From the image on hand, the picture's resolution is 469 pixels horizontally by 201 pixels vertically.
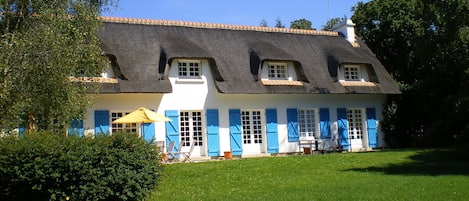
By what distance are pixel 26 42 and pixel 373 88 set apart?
13720mm

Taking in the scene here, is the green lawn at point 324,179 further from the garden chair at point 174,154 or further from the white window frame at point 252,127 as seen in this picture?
the white window frame at point 252,127

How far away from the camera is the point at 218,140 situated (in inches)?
707

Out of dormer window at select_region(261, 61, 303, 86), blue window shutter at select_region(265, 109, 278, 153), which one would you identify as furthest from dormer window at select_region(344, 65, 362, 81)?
blue window shutter at select_region(265, 109, 278, 153)

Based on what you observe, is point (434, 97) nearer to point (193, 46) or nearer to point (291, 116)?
point (291, 116)

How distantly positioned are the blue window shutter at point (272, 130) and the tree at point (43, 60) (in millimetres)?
8093

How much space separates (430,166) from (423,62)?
9.31 m

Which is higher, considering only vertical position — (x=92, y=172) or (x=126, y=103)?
(x=126, y=103)

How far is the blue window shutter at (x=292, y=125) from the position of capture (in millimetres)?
19156

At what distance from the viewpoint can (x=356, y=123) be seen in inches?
835

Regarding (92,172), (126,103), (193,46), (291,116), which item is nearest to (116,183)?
(92,172)

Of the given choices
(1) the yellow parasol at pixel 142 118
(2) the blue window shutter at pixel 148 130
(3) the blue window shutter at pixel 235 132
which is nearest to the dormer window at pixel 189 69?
(3) the blue window shutter at pixel 235 132

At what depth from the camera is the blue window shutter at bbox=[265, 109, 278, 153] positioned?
735 inches

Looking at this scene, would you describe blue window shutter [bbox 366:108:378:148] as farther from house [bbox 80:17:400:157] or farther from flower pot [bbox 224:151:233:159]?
flower pot [bbox 224:151:233:159]

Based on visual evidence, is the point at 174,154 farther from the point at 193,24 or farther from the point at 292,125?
the point at 193,24
